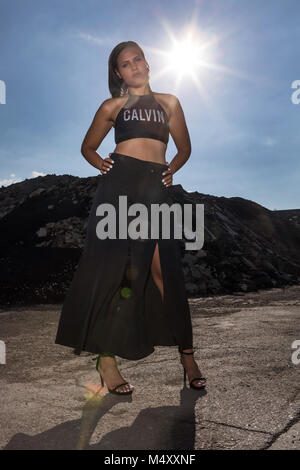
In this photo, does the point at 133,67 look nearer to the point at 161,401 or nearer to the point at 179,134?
the point at 179,134

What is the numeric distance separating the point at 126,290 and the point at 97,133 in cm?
91

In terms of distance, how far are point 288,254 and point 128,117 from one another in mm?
14448

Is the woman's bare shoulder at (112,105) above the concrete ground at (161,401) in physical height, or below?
above

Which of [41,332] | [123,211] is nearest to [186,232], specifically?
[41,332]

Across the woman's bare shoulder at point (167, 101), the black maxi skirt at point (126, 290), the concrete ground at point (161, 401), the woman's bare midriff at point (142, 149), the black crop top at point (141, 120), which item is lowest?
the concrete ground at point (161, 401)

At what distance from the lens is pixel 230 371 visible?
2486 millimetres

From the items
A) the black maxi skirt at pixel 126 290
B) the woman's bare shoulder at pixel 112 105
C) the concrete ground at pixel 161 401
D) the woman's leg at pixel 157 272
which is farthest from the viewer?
the woman's bare shoulder at pixel 112 105

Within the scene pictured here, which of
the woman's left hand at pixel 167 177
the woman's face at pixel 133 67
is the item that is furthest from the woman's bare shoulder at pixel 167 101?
the woman's left hand at pixel 167 177

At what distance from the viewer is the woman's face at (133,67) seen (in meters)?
2.48

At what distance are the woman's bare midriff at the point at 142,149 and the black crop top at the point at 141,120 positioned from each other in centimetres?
2

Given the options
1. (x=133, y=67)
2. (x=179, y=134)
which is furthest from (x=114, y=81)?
(x=179, y=134)

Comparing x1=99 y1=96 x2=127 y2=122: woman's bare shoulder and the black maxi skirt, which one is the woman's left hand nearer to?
the black maxi skirt

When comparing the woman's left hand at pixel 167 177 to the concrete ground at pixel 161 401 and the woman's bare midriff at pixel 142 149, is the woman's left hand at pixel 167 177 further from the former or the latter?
the concrete ground at pixel 161 401

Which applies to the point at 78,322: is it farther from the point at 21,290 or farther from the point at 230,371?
the point at 21,290
